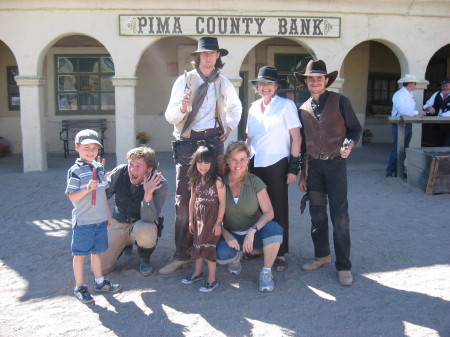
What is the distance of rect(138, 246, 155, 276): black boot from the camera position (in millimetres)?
4152

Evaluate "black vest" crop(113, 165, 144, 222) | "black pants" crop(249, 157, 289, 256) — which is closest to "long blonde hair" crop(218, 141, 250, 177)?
"black pants" crop(249, 157, 289, 256)

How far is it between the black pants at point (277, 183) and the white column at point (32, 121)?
614cm

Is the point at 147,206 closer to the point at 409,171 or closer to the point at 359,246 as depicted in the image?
the point at 359,246

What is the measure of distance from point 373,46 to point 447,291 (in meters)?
10.4

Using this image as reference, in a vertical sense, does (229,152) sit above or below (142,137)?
above

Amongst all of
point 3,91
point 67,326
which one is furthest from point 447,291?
point 3,91

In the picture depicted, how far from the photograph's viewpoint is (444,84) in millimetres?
8438

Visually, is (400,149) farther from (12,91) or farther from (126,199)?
(12,91)

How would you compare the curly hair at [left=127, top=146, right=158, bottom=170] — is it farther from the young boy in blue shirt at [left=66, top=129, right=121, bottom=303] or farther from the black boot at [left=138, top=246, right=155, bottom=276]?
the black boot at [left=138, top=246, right=155, bottom=276]

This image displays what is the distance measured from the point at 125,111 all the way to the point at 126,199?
506 centimetres

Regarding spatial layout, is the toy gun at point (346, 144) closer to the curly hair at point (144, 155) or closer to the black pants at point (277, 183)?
the black pants at point (277, 183)

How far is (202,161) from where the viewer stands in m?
3.84

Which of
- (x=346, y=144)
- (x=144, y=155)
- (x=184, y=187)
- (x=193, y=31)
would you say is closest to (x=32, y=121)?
(x=193, y=31)

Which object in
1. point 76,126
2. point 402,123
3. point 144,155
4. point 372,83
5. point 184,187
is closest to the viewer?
point 144,155
